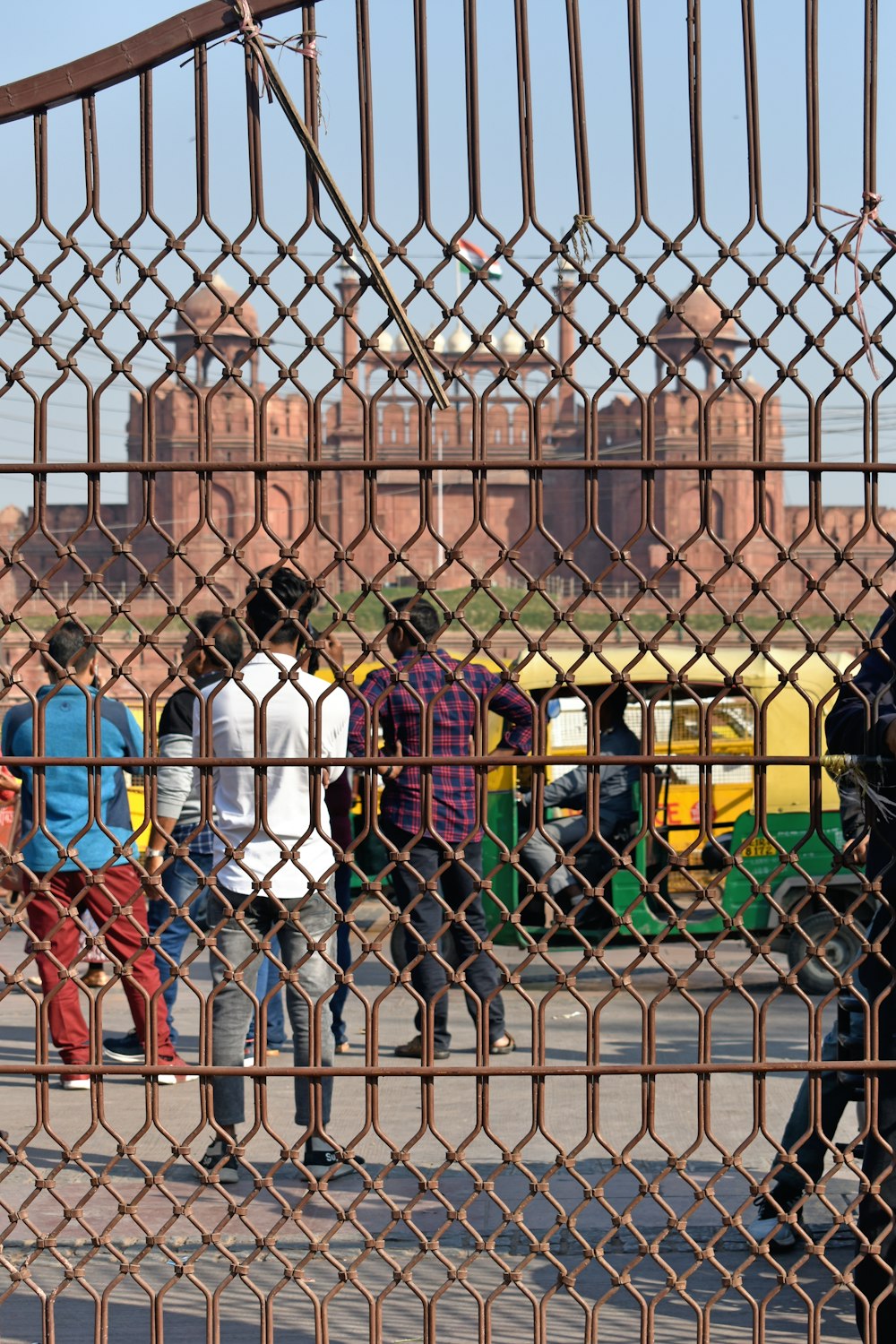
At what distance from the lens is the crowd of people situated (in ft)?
8.97

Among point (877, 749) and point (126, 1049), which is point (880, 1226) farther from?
point (126, 1049)

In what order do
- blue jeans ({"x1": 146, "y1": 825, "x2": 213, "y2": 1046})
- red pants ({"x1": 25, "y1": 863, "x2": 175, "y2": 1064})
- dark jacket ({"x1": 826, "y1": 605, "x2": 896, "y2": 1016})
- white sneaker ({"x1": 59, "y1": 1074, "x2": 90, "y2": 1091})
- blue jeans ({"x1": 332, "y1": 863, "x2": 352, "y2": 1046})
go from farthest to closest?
blue jeans ({"x1": 146, "y1": 825, "x2": 213, "y2": 1046})
blue jeans ({"x1": 332, "y1": 863, "x2": 352, "y2": 1046})
white sneaker ({"x1": 59, "y1": 1074, "x2": 90, "y2": 1091})
red pants ({"x1": 25, "y1": 863, "x2": 175, "y2": 1064})
dark jacket ({"x1": 826, "y1": 605, "x2": 896, "y2": 1016})

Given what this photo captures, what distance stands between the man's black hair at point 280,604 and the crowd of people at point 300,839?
0.01 meters

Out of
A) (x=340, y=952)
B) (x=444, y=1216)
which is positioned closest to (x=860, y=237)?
(x=444, y=1216)

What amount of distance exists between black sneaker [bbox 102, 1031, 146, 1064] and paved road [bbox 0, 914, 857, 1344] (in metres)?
0.24

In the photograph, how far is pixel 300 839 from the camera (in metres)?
2.80

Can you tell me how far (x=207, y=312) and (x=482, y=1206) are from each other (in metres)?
37.1

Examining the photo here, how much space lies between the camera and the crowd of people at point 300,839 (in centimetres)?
273

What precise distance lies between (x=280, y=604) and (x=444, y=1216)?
2.12m

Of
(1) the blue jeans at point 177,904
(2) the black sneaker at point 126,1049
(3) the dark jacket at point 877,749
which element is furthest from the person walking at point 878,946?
(2) the black sneaker at point 126,1049

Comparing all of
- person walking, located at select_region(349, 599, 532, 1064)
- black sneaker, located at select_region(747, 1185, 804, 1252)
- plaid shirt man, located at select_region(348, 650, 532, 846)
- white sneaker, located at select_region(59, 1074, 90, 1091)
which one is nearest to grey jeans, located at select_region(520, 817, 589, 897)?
person walking, located at select_region(349, 599, 532, 1064)

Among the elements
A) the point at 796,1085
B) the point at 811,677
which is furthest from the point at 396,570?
the point at 796,1085

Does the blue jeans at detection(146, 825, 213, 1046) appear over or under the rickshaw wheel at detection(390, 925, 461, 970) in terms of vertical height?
over

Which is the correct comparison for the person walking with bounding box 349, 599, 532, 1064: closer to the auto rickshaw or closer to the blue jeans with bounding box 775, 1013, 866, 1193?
the auto rickshaw
